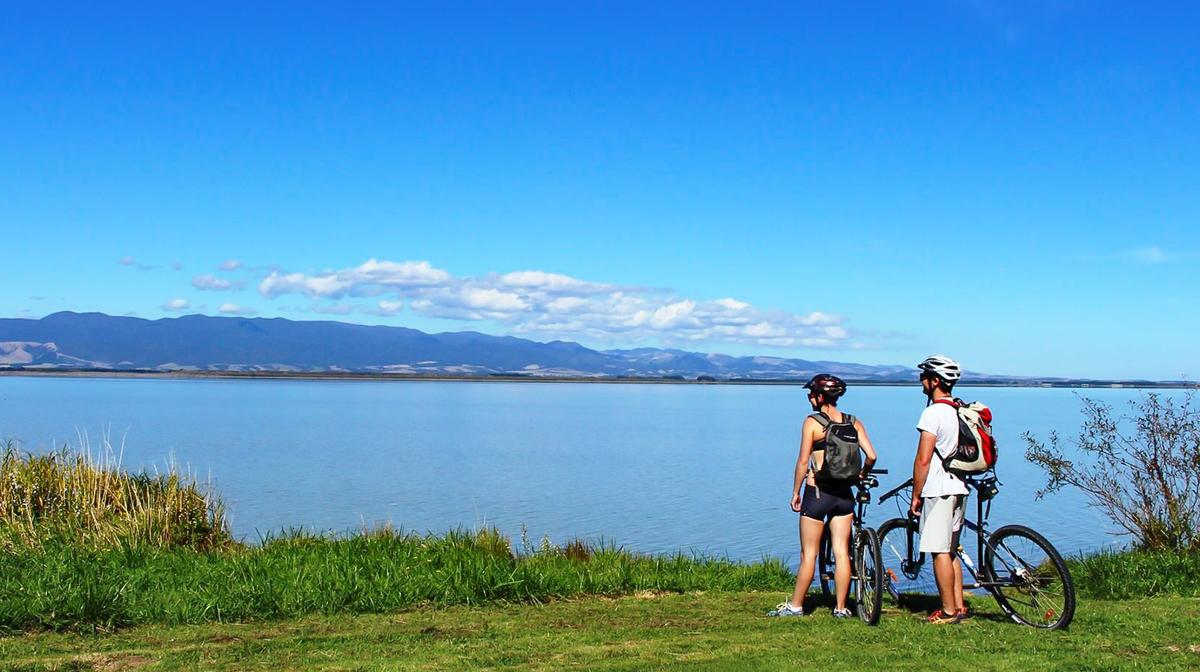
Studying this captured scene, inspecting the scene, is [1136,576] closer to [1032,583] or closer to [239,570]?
[1032,583]

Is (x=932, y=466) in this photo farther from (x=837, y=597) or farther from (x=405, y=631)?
(x=405, y=631)

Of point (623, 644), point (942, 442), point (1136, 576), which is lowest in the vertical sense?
point (623, 644)

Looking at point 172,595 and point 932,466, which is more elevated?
point 932,466

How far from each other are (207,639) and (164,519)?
6770 millimetres

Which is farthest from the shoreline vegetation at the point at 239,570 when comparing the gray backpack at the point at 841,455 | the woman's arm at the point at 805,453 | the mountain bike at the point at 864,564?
the gray backpack at the point at 841,455

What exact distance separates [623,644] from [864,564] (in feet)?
7.88

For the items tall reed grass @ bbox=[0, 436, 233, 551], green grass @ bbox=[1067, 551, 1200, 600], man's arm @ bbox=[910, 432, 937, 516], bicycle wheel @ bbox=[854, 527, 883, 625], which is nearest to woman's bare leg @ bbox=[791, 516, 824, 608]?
bicycle wheel @ bbox=[854, 527, 883, 625]

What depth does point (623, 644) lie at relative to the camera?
27.9 ft

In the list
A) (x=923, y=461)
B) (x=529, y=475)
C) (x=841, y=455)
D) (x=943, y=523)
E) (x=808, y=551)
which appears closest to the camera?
(x=923, y=461)

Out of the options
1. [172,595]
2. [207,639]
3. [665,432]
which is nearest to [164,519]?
[172,595]

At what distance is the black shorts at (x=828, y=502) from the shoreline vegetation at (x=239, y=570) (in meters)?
1.73

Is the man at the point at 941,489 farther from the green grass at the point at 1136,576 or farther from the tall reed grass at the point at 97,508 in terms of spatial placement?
the tall reed grass at the point at 97,508

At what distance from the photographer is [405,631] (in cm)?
898

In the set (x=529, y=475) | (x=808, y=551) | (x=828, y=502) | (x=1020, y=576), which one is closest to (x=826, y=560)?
(x=808, y=551)
